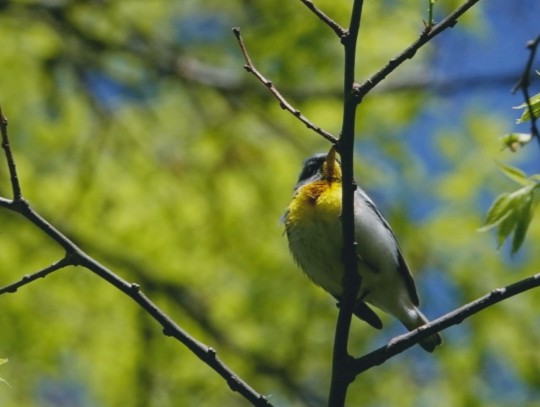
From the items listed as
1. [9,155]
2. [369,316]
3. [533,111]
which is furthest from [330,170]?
[9,155]

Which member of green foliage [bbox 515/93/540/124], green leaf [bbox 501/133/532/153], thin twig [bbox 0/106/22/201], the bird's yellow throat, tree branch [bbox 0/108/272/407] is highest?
green foliage [bbox 515/93/540/124]

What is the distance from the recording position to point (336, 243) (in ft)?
12.0

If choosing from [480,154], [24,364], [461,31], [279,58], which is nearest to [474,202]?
[480,154]

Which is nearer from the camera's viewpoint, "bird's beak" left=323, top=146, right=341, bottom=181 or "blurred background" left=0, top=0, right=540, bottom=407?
"bird's beak" left=323, top=146, right=341, bottom=181

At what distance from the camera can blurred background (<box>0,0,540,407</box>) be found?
6273 millimetres

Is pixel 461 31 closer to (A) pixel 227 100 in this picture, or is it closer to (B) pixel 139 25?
(A) pixel 227 100

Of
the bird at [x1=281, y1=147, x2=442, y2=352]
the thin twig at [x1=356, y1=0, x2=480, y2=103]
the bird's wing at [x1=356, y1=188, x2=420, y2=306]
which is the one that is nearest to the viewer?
the thin twig at [x1=356, y1=0, x2=480, y2=103]

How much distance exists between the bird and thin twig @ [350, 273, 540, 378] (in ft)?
2.58

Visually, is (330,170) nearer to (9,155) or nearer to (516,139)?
(516,139)

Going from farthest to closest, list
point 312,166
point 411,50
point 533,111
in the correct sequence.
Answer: point 312,166 → point 533,111 → point 411,50

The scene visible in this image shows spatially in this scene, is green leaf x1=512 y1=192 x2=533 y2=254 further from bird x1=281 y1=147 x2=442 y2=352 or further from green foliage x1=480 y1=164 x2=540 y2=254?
bird x1=281 y1=147 x2=442 y2=352

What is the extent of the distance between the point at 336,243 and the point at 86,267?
1.38m

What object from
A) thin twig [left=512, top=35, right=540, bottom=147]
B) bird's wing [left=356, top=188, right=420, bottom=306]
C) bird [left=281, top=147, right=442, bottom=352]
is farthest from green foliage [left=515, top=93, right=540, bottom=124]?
bird's wing [left=356, top=188, right=420, bottom=306]

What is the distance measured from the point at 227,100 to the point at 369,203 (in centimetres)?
287
